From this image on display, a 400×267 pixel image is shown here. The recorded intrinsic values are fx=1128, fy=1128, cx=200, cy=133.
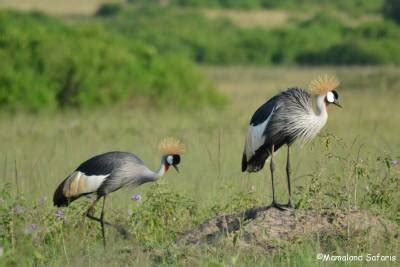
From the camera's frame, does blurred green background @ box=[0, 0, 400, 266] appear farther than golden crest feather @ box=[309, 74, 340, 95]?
No

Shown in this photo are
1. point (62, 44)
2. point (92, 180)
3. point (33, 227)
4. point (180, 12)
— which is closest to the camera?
point (33, 227)

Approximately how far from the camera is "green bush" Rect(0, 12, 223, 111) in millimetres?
17484

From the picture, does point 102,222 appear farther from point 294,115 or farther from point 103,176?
point 294,115

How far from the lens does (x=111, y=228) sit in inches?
296

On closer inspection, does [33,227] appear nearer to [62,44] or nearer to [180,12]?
[62,44]

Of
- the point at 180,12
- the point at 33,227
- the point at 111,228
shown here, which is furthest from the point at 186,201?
the point at 180,12

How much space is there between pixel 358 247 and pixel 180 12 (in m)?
39.5

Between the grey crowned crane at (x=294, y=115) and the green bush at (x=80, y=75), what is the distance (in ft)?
33.4

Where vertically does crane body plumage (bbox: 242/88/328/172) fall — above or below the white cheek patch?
below

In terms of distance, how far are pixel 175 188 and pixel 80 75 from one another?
31.8 ft

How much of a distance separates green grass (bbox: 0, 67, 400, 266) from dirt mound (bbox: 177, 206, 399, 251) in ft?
0.33

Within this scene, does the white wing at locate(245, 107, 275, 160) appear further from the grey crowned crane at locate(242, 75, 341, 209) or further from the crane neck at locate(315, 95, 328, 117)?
the crane neck at locate(315, 95, 328, 117)

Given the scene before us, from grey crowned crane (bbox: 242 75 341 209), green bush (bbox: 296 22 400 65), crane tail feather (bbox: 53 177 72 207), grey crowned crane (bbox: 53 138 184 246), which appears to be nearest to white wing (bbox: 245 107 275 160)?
grey crowned crane (bbox: 242 75 341 209)

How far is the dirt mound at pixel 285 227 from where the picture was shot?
21.6 ft
